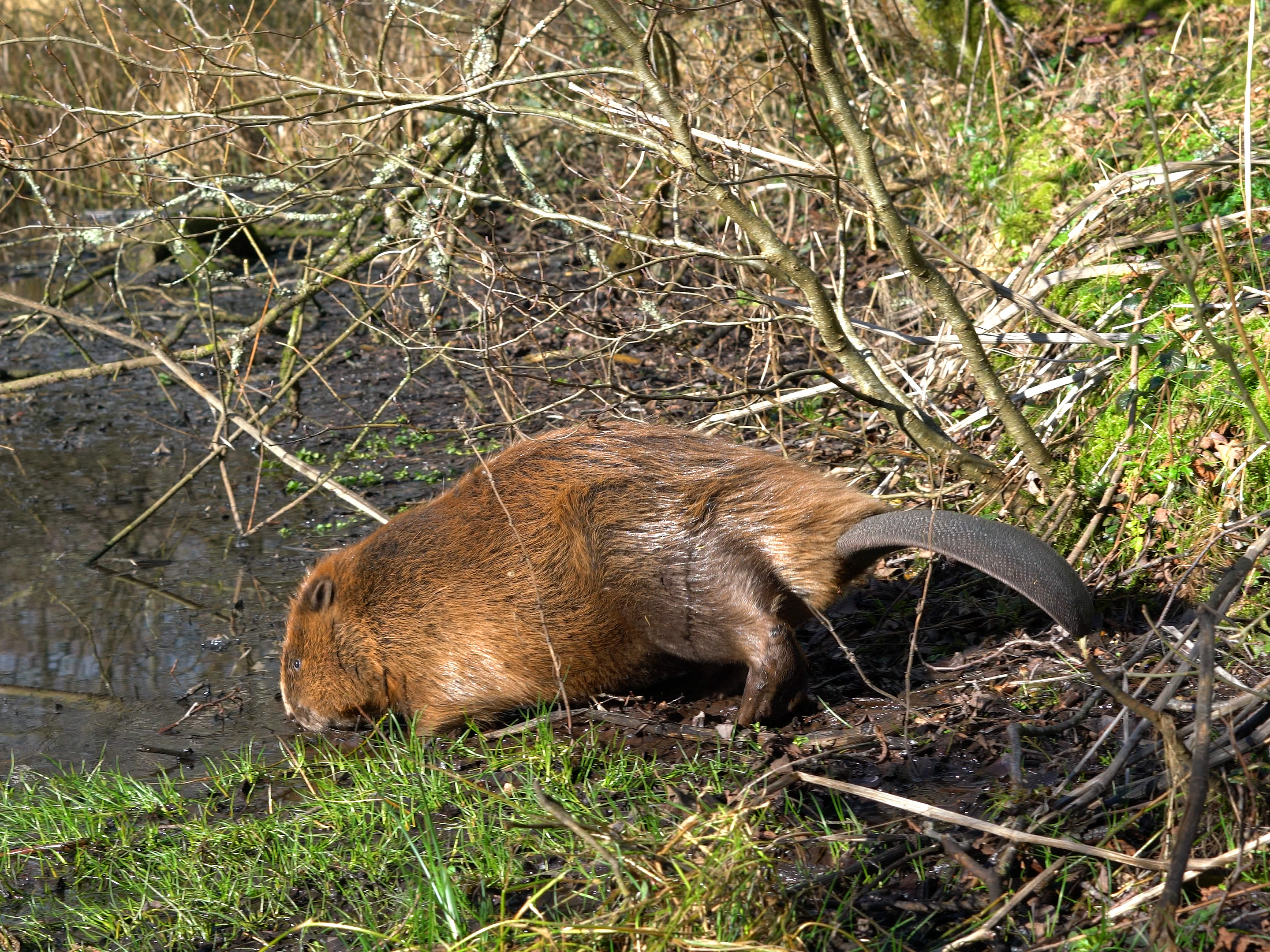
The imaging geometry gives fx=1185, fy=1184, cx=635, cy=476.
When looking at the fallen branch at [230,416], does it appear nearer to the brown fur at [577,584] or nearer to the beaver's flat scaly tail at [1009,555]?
the brown fur at [577,584]

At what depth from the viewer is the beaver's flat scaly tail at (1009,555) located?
2.85 metres

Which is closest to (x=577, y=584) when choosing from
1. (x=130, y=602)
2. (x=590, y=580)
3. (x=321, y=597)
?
(x=590, y=580)

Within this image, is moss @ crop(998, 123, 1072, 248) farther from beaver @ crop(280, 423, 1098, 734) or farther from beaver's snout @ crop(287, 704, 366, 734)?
beaver's snout @ crop(287, 704, 366, 734)

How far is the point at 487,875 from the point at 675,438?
138 centimetres

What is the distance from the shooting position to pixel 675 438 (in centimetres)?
341

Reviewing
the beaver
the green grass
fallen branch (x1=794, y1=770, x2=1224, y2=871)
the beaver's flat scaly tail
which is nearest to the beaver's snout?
the beaver

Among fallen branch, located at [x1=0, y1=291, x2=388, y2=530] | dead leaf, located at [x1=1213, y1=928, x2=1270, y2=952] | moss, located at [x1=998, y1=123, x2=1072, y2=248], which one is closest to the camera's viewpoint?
dead leaf, located at [x1=1213, y1=928, x2=1270, y2=952]

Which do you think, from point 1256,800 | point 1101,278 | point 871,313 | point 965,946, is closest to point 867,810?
point 965,946

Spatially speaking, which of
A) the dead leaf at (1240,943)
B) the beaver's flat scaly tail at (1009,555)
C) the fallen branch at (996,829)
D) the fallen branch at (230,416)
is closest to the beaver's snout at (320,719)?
the fallen branch at (230,416)

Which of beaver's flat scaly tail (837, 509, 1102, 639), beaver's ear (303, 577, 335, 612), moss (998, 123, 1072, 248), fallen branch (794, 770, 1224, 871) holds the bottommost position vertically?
beaver's ear (303, 577, 335, 612)

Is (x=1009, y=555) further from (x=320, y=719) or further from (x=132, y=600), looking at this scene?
(x=132, y=600)

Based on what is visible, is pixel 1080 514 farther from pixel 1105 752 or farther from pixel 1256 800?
pixel 1256 800

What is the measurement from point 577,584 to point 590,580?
0.04m

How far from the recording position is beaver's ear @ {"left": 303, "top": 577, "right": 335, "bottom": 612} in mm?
3572
